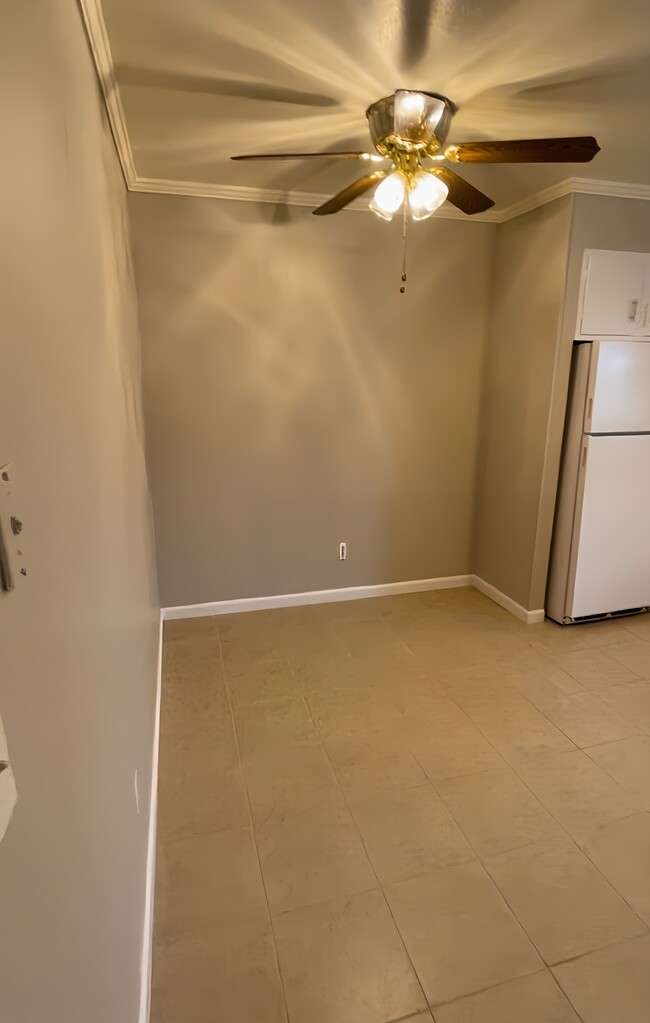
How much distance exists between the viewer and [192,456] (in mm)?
3189

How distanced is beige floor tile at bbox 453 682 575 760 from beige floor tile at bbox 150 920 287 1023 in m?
1.22

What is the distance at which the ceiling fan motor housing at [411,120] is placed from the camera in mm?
1852

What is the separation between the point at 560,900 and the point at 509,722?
2.80ft

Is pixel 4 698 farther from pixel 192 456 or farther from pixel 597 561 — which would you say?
pixel 597 561

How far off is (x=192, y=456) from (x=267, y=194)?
58.0 inches

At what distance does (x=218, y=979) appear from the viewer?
1.44 m

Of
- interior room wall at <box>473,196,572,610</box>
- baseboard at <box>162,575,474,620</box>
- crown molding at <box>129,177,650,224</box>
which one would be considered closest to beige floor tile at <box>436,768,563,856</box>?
interior room wall at <box>473,196,572,610</box>

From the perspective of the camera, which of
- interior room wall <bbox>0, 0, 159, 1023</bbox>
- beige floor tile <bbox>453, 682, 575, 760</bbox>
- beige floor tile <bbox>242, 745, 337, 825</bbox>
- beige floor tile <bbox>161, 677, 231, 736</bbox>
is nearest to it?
interior room wall <bbox>0, 0, 159, 1023</bbox>

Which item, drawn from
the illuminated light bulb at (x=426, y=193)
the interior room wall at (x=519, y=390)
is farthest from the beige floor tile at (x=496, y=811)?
the illuminated light bulb at (x=426, y=193)

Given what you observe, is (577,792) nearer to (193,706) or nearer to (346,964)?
(346,964)

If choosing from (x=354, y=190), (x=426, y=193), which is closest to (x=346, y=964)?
(x=426, y=193)

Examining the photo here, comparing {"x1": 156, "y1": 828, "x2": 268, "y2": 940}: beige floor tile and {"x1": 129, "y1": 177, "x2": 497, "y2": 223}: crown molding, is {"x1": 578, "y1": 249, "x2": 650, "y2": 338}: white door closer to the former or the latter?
{"x1": 129, "y1": 177, "x2": 497, "y2": 223}: crown molding

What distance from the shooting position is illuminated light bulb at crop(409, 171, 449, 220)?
1.94 metres

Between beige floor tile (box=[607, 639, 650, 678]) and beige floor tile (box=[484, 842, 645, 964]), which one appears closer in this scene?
beige floor tile (box=[484, 842, 645, 964])
